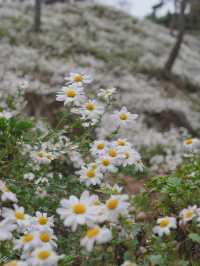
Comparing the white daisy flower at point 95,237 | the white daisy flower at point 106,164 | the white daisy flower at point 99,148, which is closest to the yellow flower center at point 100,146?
the white daisy flower at point 99,148

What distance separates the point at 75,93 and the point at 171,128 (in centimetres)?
835

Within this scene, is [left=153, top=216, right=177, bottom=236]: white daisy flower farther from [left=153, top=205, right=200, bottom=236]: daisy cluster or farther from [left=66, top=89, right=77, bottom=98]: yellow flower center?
[left=66, top=89, right=77, bottom=98]: yellow flower center

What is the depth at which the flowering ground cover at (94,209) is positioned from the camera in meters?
2.05

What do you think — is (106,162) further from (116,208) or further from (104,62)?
(104,62)

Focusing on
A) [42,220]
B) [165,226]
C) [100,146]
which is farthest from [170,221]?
[100,146]

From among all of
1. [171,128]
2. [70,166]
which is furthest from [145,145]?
[70,166]

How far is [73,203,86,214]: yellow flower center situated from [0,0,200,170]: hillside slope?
7650mm

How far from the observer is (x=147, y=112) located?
11703 mm

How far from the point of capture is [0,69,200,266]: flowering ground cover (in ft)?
6.72

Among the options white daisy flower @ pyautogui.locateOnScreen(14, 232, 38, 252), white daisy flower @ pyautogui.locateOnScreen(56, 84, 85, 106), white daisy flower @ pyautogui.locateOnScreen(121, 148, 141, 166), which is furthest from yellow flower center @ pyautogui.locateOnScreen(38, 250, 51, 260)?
white daisy flower @ pyautogui.locateOnScreen(56, 84, 85, 106)

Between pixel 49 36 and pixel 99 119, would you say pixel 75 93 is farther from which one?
pixel 49 36

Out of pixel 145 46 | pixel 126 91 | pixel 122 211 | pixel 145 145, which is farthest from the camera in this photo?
pixel 145 46

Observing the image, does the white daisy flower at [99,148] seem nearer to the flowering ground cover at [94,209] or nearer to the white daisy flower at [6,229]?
the flowering ground cover at [94,209]

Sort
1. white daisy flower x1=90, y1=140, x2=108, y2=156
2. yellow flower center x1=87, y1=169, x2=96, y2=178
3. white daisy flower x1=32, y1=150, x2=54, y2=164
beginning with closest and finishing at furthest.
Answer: yellow flower center x1=87, y1=169, x2=96, y2=178, white daisy flower x1=90, y1=140, x2=108, y2=156, white daisy flower x1=32, y1=150, x2=54, y2=164
